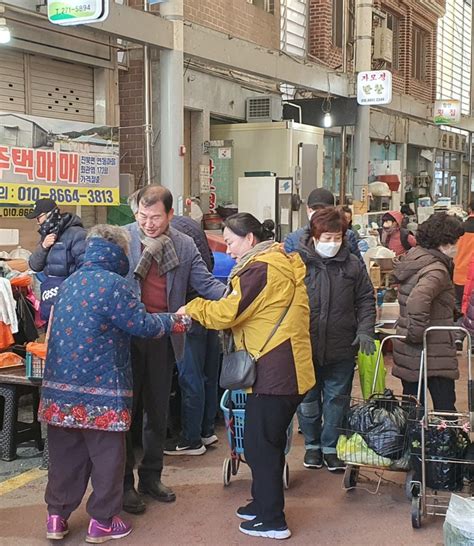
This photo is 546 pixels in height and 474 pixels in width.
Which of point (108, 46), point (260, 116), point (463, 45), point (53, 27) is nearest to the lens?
point (53, 27)

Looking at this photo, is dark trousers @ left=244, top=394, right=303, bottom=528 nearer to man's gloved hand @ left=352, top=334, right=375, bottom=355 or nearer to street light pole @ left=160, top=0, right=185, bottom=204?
man's gloved hand @ left=352, top=334, right=375, bottom=355

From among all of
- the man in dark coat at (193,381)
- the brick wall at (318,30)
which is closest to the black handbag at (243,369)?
the man in dark coat at (193,381)

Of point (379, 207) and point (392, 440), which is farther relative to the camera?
point (379, 207)

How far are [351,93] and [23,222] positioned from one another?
7.97 metres

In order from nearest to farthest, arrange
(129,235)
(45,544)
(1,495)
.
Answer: (45,544) → (129,235) → (1,495)

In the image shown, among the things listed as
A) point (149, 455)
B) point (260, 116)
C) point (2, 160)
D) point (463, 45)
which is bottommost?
point (149, 455)

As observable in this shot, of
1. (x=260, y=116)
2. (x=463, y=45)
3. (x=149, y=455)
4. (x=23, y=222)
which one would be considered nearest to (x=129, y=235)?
(x=149, y=455)

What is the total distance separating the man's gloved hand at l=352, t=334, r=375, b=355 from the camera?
493cm

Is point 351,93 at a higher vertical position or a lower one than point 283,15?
lower

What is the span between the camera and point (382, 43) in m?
18.3

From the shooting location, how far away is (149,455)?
15.0ft

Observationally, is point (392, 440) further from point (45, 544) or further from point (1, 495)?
point (1, 495)

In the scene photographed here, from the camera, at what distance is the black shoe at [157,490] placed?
4.63 meters

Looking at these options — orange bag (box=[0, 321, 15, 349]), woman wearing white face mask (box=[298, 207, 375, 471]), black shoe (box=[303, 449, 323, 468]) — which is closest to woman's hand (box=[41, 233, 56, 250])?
orange bag (box=[0, 321, 15, 349])
